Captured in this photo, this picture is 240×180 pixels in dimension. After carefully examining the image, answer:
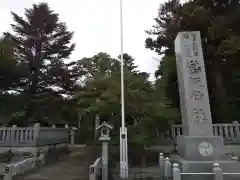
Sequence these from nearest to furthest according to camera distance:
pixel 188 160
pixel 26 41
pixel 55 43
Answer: pixel 188 160
pixel 26 41
pixel 55 43

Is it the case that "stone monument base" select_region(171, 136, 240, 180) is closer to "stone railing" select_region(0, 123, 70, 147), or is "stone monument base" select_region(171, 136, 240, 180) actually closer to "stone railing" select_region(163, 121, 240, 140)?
"stone railing" select_region(163, 121, 240, 140)

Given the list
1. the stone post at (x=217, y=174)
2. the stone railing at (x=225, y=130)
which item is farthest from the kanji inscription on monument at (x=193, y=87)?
the stone railing at (x=225, y=130)

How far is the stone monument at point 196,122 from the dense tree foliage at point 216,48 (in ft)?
18.4

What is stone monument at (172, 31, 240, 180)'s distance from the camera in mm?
7848

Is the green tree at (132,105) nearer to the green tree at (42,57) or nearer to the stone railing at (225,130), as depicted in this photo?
the stone railing at (225,130)

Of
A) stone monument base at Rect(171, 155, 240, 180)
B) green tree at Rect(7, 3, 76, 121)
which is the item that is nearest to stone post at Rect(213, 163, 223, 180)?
stone monument base at Rect(171, 155, 240, 180)

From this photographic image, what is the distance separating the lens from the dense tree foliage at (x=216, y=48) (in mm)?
14656

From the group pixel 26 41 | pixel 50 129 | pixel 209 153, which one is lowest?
pixel 209 153

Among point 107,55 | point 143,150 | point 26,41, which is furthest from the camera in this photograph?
point 107,55

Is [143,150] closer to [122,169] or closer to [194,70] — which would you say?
[122,169]

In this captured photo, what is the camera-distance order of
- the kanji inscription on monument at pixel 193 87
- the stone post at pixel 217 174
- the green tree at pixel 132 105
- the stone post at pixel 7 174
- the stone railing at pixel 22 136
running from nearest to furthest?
1. the stone post at pixel 217 174
2. the stone post at pixel 7 174
3. the kanji inscription on monument at pixel 193 87
4. the green tree at pixel 132 105
5. the stone railing at pixel 22 136

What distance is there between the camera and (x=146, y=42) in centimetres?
1884

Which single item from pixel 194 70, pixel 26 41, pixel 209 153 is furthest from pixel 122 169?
pixel 26 41

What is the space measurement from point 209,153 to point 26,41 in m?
13.7
